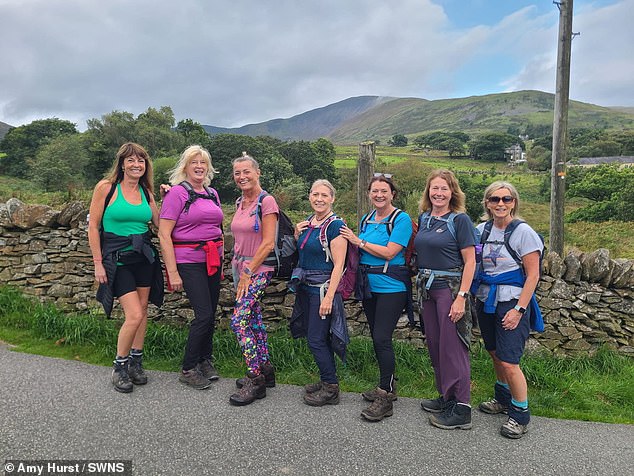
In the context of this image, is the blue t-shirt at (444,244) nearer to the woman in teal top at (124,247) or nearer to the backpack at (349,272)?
the backpack at (349,272)

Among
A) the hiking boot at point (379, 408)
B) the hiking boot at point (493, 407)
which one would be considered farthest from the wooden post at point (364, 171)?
the hiking boot at point (493, 407)

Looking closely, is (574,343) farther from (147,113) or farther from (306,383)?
(147,113)

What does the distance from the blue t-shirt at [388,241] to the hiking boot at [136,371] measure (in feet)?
7.30

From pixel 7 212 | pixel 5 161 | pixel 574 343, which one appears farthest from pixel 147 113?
pixel 574 343

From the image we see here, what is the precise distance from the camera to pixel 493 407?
142 inches

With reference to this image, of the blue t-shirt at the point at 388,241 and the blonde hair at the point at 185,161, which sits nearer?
the blue t-shirt at the point at 388,241

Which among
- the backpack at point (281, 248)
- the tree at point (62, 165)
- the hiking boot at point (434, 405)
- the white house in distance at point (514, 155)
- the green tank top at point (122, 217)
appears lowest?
the hiking boot at point (434, 405)

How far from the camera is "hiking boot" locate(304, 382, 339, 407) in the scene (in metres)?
3.57

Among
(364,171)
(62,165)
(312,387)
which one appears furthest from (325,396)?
(62,165)

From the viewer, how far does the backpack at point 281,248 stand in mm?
3612

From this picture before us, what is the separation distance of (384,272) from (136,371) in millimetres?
2449

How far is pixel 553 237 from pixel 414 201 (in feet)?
40.5

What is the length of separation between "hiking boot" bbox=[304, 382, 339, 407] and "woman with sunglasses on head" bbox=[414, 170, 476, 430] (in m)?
0.81

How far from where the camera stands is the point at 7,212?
17.6 feet
